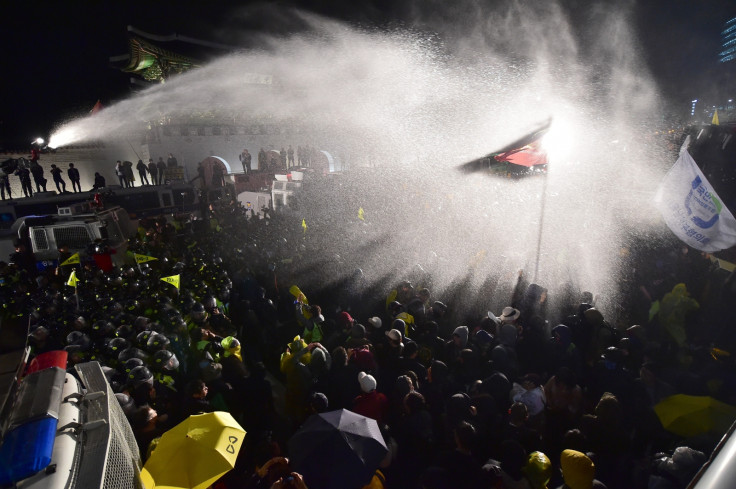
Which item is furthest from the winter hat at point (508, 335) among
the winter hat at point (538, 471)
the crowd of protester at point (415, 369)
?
the winter hat at point (538, 471)

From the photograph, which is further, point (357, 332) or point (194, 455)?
point (357, 332)

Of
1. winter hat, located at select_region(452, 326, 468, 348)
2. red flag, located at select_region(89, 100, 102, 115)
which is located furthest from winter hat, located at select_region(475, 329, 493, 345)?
red flag, located at select_region(89, 100, 102, 115)

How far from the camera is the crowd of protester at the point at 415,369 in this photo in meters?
3.13

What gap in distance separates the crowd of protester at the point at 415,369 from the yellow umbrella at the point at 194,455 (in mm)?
445

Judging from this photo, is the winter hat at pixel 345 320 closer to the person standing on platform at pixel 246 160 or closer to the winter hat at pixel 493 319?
the winter hat at pixel 493 319

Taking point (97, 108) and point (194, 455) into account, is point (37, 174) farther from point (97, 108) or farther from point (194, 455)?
point (194, 455)

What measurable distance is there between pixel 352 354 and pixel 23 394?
2.95m

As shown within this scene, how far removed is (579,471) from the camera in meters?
2.64

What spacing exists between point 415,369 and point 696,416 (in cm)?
252

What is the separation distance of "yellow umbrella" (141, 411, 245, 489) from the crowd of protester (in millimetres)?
445

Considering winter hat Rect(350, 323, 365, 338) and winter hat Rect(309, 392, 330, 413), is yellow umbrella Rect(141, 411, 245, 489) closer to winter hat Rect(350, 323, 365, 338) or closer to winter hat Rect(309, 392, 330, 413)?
winter hat Rect(309, 392, 330, 413)

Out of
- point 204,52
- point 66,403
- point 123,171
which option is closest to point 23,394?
point 66,403

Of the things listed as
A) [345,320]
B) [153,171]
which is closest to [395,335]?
[345,320]

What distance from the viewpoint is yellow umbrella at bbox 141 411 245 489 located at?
2455 millimetres
